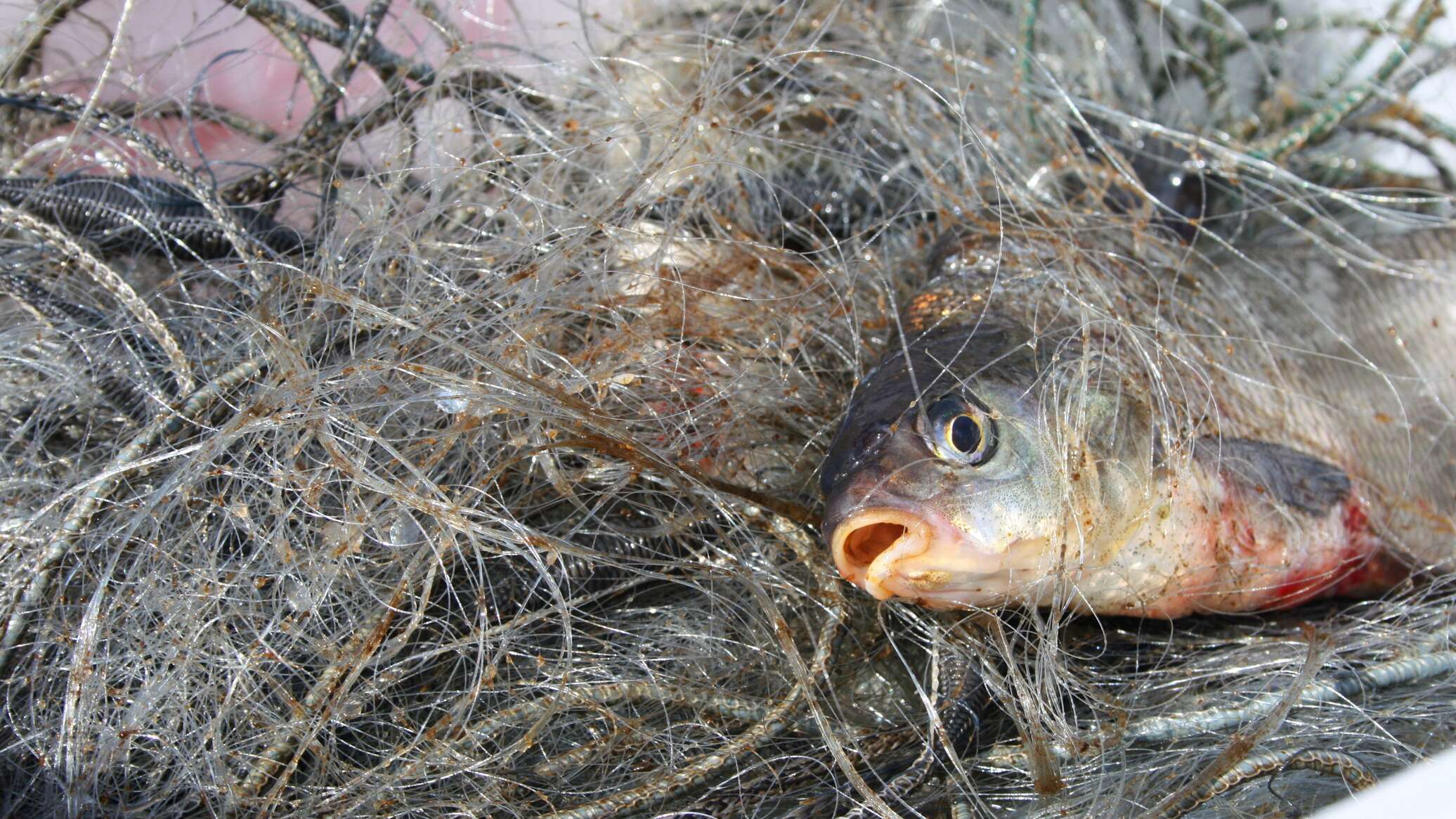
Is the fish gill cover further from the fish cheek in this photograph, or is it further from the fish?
the fish cheek

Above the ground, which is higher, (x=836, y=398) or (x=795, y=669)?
(x=836, y=398)

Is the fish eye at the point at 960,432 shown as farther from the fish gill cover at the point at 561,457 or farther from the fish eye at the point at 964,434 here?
the fish gill cover at the point at 561,457

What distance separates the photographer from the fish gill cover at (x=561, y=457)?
118cm

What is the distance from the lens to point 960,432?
114cm

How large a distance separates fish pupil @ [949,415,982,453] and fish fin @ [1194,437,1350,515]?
1.63ft

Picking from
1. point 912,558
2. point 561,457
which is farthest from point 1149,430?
point 561,457

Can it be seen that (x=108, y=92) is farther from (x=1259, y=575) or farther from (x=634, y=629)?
(x=1259, y=575)

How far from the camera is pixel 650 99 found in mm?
1708

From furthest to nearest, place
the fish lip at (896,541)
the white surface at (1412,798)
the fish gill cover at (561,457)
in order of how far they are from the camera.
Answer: the fish gill cover at (561,457), the fish lip at (896,541), the white surface at (1412,798)

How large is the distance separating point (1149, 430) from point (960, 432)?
0.37 metres

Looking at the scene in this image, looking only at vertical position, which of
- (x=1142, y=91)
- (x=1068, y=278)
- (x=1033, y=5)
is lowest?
(x=1068, y=278)

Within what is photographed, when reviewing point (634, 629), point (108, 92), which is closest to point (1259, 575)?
point (634, 629)

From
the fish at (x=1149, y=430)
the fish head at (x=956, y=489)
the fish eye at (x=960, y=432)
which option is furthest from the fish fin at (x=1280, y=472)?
the fish eye at (x=960, y=432)

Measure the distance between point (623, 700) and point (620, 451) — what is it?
0.36 meters
